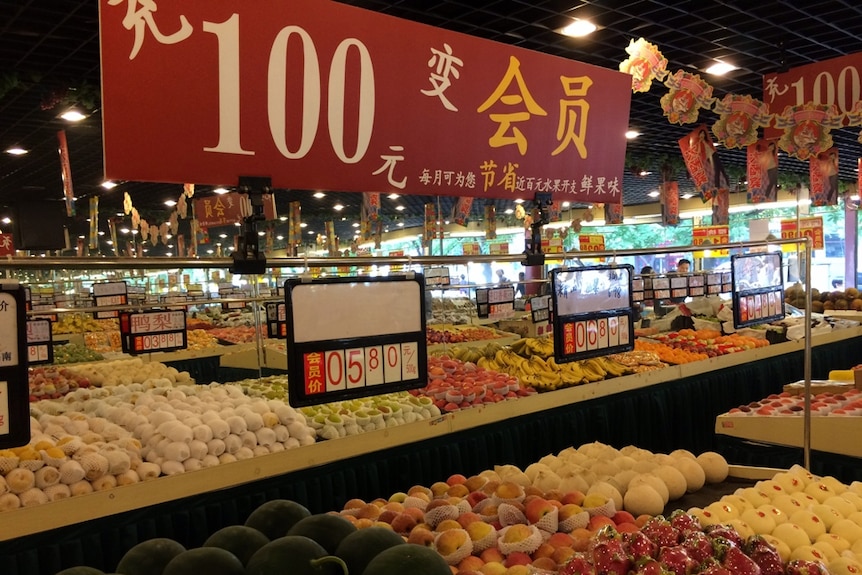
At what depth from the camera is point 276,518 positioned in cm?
156

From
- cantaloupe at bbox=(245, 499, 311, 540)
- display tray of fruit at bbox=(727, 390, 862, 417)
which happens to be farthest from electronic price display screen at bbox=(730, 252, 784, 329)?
cantaloupe at bbox=(245, 499, 311, 540)

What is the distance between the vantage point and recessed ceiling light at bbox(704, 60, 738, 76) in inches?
313

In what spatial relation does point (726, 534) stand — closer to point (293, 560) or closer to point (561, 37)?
point (293, 560)

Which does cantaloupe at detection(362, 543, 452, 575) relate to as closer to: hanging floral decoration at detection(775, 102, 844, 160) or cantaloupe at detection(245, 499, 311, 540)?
cantaloupe at detection(245, 499, 311, 540)

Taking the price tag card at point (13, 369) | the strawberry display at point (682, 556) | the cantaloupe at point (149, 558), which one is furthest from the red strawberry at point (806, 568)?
the price tag card at point (13, 369)

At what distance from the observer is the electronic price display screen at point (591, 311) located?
132 inches

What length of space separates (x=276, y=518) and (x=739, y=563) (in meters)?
1.21

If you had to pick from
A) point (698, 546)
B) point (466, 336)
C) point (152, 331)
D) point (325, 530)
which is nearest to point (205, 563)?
point (325, 530)

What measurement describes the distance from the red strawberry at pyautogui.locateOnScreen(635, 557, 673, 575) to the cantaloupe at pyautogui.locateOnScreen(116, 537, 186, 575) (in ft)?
3.66

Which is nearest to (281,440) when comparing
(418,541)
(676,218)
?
(418,541)

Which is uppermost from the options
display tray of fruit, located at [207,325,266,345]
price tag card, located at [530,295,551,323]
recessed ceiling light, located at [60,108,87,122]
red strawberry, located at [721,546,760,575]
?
recessed ceiling light, located at [60,108,87,122]

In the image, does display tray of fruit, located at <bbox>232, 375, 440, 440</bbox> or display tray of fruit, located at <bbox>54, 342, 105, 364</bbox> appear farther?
display tray of fruit, located at <bbox>54, 342, 105, 364</bbox>

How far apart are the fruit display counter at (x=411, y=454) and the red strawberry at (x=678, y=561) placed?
267 centimetres

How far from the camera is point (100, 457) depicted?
342 centimetres
